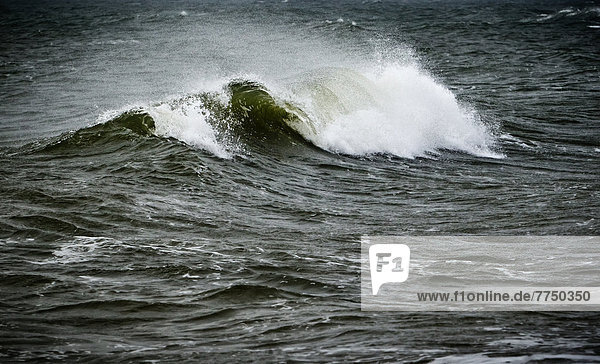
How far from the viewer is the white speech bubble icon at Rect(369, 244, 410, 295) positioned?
786cm

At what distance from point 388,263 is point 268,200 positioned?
264 centimetres

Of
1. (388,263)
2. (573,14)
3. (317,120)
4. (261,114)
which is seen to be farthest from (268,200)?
(573,14)

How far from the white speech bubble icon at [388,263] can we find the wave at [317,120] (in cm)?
477

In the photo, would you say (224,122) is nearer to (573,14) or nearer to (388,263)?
(388,263)

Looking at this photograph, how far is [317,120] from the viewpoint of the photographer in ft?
52.4

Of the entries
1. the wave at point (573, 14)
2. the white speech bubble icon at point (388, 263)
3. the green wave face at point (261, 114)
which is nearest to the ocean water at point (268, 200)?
the green wave face at point (261, 114)

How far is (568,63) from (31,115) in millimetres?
20183

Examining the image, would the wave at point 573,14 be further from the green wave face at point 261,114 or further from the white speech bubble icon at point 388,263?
the white speech bubble icon at point 388,263

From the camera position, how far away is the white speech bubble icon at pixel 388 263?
7.86 m

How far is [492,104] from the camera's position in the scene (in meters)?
21.5

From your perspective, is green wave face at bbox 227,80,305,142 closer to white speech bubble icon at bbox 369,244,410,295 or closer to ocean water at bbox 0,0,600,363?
ocean water at bbox 0,0,600,363

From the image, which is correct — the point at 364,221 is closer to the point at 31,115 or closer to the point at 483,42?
the point at 31,115

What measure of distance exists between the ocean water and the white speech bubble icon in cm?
21

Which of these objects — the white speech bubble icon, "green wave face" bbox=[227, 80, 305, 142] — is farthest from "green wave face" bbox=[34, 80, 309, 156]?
the white speech bubble icon
